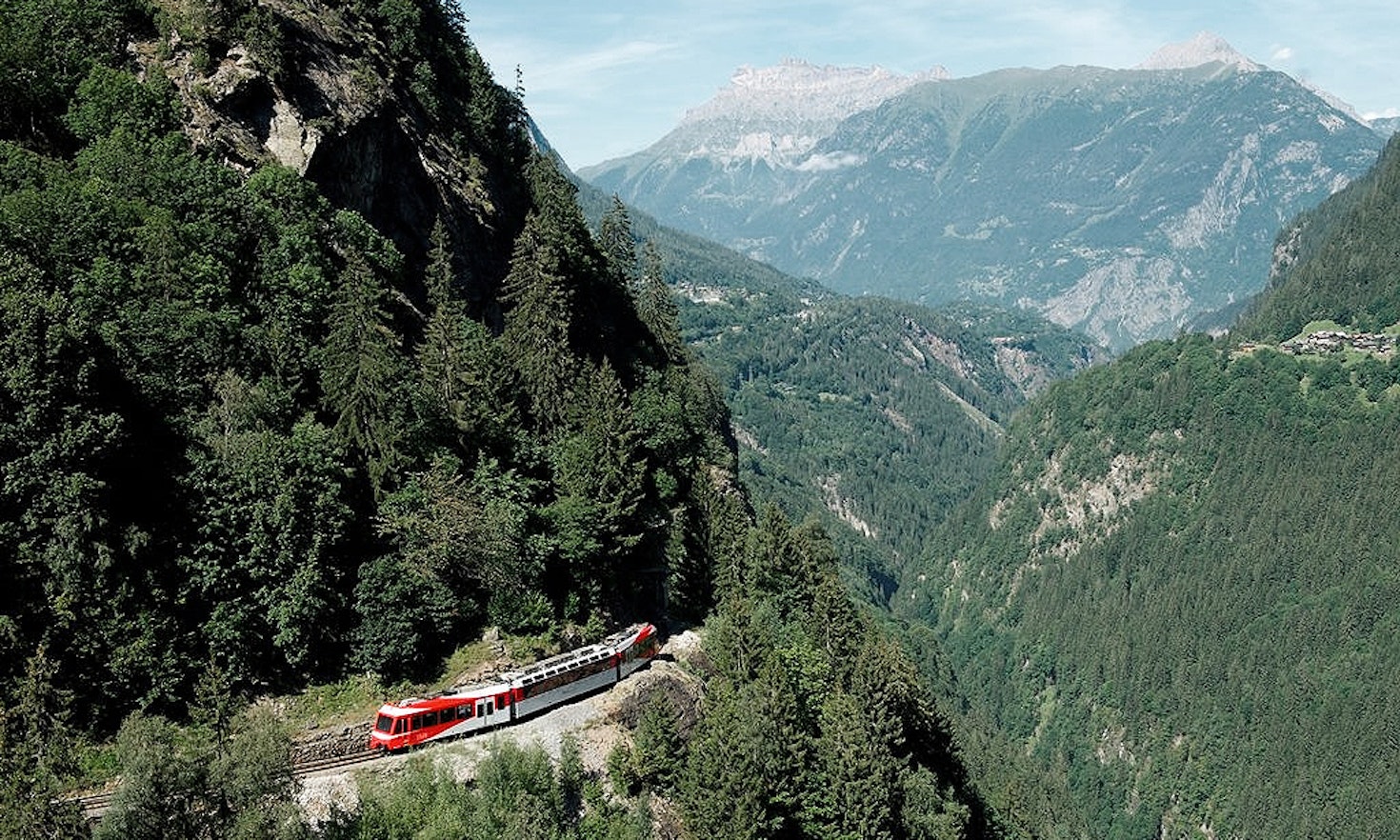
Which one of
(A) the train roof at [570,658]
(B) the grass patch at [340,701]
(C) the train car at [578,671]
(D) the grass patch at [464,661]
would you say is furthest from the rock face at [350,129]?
(C) the train car at [578,671]

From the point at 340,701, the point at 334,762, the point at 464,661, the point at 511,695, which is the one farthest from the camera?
the point at 464,661

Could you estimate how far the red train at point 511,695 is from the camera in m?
45.2

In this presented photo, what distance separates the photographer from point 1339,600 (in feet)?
623

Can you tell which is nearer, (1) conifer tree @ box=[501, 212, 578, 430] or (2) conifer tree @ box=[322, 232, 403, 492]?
(2) conifer tree @ box=[322, 232, 403, 492]

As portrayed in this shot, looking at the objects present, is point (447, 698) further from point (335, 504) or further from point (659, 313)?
point (659, 313)

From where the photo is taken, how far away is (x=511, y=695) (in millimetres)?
48844

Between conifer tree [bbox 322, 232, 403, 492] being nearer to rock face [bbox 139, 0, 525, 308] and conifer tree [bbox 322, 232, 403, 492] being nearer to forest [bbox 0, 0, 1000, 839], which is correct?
forest [bbox 0, 0, 1000, 839]

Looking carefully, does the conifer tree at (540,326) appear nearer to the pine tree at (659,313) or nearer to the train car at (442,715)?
the train car at (442,715)

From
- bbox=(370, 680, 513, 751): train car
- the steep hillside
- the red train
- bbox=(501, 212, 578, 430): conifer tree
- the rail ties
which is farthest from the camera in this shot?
bbox=(501, 212, 578, 430): conifer tree

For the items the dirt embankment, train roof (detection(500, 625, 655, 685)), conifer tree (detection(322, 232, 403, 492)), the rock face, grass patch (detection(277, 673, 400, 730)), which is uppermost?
the rock face

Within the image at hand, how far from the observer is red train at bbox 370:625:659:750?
148 feet

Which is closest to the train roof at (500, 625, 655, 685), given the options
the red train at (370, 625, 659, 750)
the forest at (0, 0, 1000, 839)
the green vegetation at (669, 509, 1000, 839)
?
the red train at (370, 625, 659, 750)

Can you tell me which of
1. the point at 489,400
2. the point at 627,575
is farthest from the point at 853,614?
the point at 489,400

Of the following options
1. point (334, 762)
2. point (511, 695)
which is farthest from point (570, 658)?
point (334, 762)
